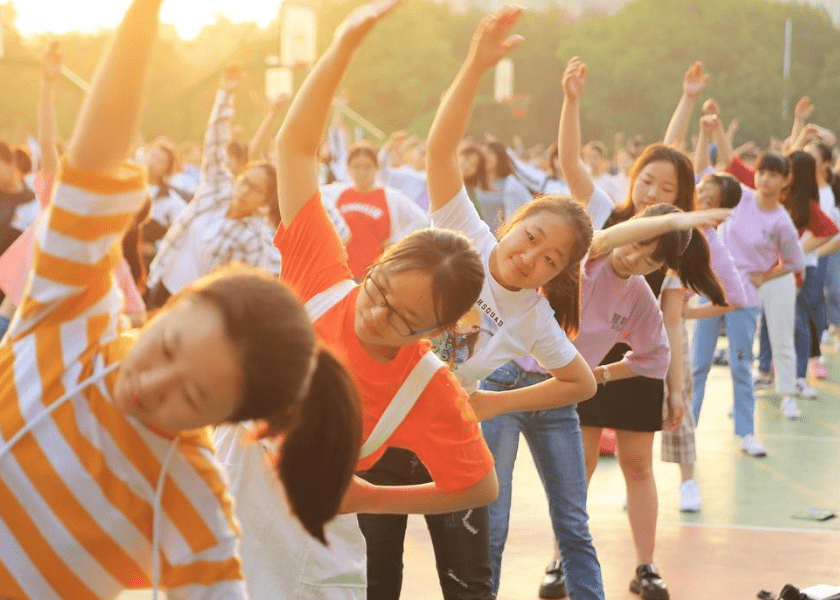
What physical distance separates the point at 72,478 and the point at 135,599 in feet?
10.3

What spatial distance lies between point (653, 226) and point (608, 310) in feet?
4.78

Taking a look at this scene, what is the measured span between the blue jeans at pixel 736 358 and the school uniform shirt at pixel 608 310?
10.2 feet

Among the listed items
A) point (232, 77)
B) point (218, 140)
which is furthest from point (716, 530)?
point (218, 140)

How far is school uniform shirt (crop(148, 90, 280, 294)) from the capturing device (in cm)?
748

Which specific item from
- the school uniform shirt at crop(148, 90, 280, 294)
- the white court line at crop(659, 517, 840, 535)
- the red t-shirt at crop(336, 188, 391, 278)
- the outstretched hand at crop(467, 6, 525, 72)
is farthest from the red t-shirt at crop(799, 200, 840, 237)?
the outstretched hand at crop(467, 6, 525, 72)

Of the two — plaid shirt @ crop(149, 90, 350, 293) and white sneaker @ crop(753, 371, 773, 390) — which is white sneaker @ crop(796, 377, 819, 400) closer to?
white sneaker @ crop(753, 371, 773, 390)

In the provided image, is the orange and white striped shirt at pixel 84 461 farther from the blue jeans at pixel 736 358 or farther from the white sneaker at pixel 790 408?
the white sneaker at pixel 790 408

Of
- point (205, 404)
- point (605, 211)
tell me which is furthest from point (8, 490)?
point (605, 211)

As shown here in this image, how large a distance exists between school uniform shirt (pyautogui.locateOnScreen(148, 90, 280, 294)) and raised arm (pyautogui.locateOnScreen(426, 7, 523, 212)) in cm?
393

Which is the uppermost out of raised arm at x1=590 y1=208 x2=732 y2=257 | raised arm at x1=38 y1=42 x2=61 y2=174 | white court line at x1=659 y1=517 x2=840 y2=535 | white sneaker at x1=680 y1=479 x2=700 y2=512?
raised arm at x1=38 y1=42 x2=61 y2=174

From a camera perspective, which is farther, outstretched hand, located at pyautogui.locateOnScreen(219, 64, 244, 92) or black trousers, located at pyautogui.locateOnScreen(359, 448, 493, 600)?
outstretched hand, located at pyautogui.locateOnScreen(219, 64, 244, 92)

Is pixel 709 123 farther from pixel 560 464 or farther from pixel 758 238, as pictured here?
pixel 560 464

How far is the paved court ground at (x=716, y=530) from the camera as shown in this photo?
5258mm

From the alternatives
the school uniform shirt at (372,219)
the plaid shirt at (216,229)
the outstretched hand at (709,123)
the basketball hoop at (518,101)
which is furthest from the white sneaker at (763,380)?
the basketball hoop at (518,101)
